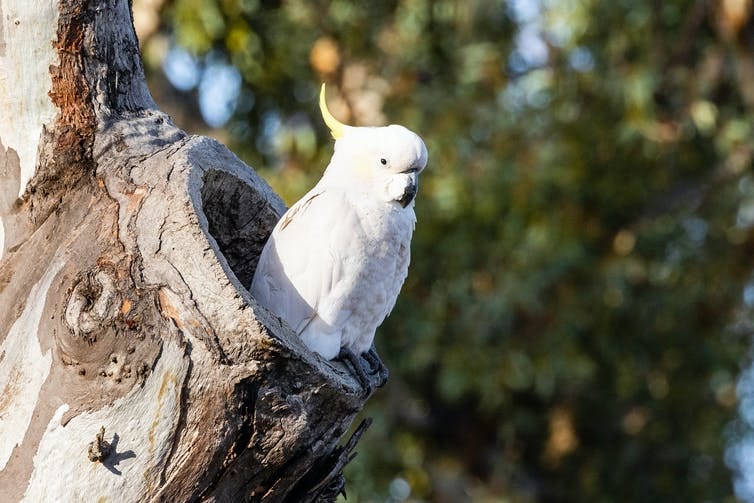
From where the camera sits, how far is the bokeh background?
527 centimetres

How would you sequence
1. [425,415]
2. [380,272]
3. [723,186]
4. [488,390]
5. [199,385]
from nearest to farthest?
[199,385]
[380,272]
[488,390]
[723,186]
[425,415]

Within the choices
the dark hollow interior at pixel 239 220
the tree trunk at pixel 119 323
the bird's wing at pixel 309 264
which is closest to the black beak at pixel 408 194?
the bird's wing at pixel 309 264

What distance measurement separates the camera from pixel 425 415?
20.8ft

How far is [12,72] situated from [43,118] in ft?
0.36

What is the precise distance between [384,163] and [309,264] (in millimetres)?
279

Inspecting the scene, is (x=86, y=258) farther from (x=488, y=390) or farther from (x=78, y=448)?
(x=488, y=390)

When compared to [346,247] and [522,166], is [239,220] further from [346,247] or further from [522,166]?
[522,166]

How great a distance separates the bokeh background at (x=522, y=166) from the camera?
5.27 meters

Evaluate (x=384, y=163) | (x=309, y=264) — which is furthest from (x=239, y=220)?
(x=384, y=163)

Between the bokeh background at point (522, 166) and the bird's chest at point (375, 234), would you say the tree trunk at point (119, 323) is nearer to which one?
the bird's chest at point (375, 234)

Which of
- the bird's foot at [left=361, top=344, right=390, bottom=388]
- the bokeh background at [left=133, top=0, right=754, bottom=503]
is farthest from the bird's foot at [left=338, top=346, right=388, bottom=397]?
the bokeh background at [left=133, top=0, right=754, bottom=503]

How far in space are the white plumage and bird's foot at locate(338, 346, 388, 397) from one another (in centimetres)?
3

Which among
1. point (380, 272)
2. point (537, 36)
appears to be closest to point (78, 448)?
point (380, 272)

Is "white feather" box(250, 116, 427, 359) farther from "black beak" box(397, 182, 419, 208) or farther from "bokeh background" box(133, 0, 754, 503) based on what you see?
"bokeh background" box(133, 0, 754, 503)
